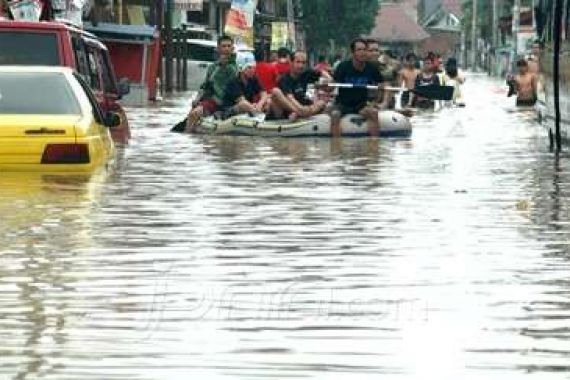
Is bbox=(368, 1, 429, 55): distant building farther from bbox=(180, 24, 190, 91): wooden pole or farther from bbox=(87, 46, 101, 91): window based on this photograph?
bbox=(87, 46, 101, 91): window

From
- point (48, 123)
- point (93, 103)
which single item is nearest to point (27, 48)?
point (93, 103)

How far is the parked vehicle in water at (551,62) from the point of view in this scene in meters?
23.6

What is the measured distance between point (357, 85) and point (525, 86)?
1889cm

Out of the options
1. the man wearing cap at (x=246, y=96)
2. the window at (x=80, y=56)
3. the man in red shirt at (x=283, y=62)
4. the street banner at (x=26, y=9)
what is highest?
the street banner at (x=26, y=9)

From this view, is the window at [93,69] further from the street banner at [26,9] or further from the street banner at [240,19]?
the street banner at [240,19]

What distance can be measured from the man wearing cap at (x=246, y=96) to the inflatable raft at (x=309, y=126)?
505 mm

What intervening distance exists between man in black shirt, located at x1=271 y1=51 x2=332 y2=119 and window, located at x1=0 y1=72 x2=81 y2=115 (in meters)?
11.0

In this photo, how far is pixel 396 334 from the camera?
8508 mm

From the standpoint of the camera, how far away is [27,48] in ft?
65.5

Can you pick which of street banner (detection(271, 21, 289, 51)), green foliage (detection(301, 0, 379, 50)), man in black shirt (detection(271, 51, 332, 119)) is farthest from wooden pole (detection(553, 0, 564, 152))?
green foliage (detection(301, 0, 379, 50))

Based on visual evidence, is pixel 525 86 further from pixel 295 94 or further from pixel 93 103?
pixel 93 103

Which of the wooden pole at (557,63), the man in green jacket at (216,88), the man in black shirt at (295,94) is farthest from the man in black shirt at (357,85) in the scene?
the wooden pole at (557,63)

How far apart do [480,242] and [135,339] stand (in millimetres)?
4538

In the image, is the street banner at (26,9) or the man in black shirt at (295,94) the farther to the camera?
the street banner at (26,9)
